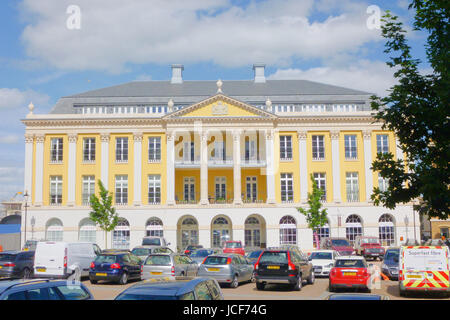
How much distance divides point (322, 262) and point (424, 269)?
27.6 feet

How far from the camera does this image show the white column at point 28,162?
4943cm

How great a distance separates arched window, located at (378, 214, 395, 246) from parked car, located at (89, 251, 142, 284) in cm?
3332

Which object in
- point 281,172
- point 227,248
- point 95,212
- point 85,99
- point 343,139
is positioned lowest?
point 227,248

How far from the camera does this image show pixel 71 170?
164 ft

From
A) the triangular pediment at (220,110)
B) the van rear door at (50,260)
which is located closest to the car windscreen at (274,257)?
the van rear door at (50,260)

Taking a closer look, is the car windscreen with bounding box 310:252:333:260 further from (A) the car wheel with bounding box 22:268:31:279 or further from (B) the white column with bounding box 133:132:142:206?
(B) the white column with bounding box 133:132:142:206

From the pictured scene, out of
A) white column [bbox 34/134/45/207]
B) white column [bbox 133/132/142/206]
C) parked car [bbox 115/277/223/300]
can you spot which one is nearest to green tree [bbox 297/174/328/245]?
white column [bbox 133/132/142/206]

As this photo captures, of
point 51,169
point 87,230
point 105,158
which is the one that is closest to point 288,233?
point 105,158

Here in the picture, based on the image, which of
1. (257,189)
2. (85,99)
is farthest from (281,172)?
(85,99)

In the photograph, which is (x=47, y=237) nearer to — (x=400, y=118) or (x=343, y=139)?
(x=343, y=139)

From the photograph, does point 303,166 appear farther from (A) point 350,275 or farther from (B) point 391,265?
(A) point 350,275

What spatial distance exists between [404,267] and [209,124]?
110 feet

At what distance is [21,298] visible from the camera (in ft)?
25.4

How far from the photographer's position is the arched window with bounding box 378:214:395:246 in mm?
49125
